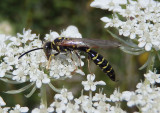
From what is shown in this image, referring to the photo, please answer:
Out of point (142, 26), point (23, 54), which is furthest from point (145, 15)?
point (23, 54)

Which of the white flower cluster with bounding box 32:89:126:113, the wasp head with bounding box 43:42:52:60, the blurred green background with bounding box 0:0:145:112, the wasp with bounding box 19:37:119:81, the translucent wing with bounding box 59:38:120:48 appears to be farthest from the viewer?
the blurred green background with bounding box 0:0:145:112

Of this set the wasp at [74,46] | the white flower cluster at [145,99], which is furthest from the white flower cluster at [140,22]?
the white flower cluster at [145,99]

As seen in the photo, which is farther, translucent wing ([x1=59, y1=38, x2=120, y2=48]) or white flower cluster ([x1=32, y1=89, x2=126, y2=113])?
translucent wing ([x1=59, y1=38, x2=120, y2=48])

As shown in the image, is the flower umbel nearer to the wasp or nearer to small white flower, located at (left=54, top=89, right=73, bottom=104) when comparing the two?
the wasp

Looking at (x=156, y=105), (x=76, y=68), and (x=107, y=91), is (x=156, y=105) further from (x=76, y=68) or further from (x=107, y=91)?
(x=107, y=91)

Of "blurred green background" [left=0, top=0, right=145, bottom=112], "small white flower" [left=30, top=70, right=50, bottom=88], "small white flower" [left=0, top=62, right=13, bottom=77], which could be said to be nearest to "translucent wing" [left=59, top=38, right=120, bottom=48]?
"small white flower" [left=30, top=70, right=50, bottom=88]

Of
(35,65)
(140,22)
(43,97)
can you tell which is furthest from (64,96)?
(140,22)

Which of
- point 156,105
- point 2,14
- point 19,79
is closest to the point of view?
point 156,105
